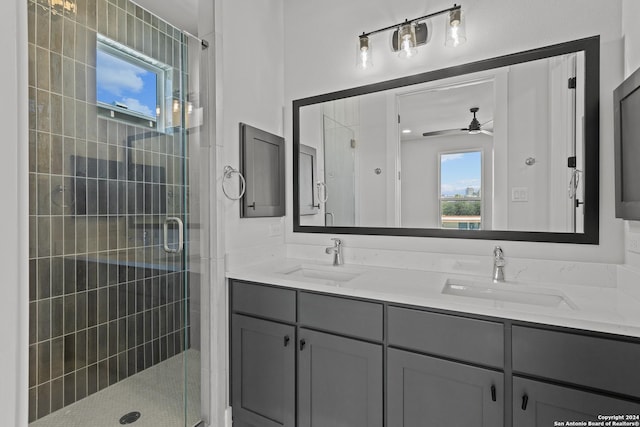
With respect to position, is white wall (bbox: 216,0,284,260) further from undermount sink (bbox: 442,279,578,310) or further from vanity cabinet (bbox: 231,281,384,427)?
undermount sink (bbox: 442,279,578,310)

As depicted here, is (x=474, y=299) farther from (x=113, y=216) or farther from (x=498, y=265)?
(x=113, y=216)

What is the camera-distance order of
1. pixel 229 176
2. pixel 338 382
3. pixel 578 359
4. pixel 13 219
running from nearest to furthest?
pixel 13 219 → pixel 578 359 → pixel 338 382 → pixel 229 176

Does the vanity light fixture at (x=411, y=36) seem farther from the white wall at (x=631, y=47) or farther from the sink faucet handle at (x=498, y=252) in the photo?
the sink faucet handle at (x=498, y=252)

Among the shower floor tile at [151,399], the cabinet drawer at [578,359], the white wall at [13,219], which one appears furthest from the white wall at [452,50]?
the white wall at [13,219]

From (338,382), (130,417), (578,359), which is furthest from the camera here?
(130,417)

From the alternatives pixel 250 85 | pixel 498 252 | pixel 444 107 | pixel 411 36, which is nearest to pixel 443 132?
pixel 444 107

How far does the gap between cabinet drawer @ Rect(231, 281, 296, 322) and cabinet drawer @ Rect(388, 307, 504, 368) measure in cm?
52

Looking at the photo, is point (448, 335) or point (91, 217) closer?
point (448, 335)

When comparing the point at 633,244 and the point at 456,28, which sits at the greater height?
the point at 456,28

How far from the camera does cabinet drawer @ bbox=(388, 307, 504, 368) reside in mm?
1192

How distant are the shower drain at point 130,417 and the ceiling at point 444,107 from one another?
2.06 m

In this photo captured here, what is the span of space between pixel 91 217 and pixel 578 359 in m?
1.99

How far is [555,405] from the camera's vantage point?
1.10 metres

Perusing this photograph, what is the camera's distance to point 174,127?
165cm
